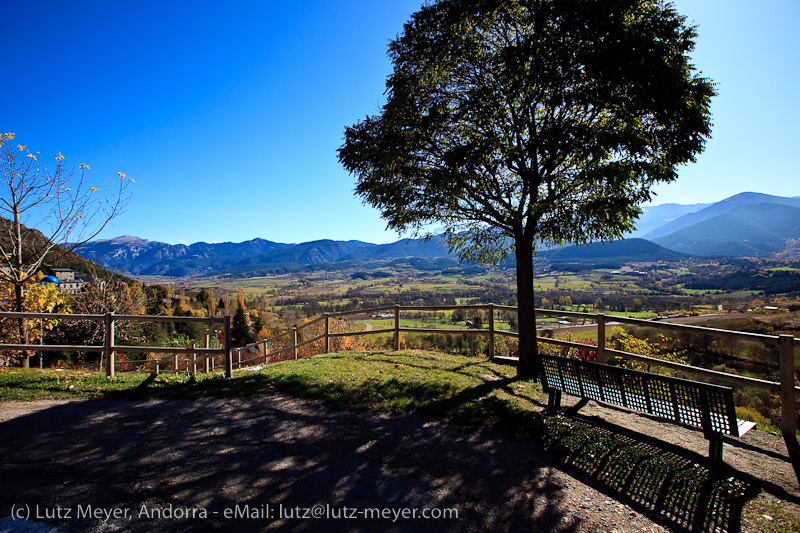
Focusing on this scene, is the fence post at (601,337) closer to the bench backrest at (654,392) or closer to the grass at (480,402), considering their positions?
the grass at (480,402)

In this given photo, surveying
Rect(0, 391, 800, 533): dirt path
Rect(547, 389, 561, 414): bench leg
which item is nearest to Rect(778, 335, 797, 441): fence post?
Rect(0, 391, 800, 533): dirt path

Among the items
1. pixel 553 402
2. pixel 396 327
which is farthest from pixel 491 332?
pixel 553 402

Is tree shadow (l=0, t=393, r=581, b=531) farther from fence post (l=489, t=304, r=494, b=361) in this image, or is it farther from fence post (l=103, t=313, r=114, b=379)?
fence post (l=489, t=304, r=494, b=361)

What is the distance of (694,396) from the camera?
4.30 metres

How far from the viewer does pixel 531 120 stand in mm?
7203

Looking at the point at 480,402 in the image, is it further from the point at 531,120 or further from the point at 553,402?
the point at 531,120

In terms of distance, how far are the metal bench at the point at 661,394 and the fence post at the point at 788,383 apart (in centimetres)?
65

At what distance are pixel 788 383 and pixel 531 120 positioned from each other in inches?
221

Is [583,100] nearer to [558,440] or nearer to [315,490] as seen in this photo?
[558,440]

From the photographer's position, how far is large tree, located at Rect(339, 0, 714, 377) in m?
6.44

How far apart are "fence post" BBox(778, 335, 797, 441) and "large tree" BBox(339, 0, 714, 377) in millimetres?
2917

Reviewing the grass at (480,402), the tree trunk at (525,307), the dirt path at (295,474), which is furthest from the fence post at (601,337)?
the dirt path at (295,474)

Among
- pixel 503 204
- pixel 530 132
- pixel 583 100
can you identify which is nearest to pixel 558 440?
pixel 503 204

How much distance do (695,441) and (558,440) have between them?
1958 mm
